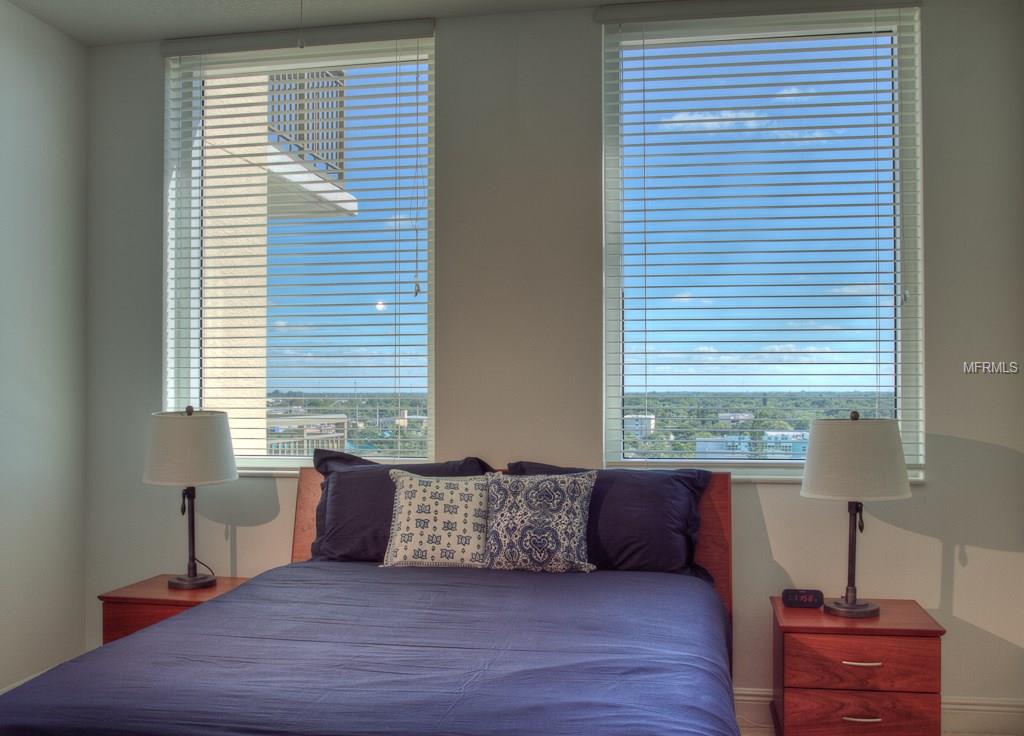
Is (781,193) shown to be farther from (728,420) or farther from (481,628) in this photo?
(481,628)

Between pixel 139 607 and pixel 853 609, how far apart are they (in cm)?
256

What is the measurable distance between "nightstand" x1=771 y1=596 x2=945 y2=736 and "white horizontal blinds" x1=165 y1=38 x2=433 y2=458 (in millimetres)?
1647

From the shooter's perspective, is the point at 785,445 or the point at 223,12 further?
the point at 223,12

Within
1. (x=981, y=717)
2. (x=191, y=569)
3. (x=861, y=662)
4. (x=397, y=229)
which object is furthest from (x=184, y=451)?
(x=981, y=717)

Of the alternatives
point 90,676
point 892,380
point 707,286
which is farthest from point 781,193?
point 90,676

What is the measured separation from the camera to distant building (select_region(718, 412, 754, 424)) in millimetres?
3295

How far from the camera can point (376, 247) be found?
3586mm

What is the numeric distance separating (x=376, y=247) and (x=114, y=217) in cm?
122

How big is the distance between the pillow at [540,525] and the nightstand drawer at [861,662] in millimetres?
740

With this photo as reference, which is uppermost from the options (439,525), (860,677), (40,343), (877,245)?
(877,245)

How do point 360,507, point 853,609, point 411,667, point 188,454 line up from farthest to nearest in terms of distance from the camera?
1. point 188,454
2. point 360,507
3. point 853,609
4. point 411,667

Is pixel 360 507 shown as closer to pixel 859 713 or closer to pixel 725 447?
pixel 725 447

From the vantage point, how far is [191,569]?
3.28m

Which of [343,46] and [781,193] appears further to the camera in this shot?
[343,46]
